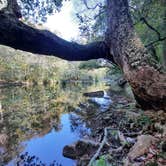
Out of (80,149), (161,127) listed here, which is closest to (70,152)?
(80,149)

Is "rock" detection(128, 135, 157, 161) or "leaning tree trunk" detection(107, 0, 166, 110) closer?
"rock" detection(128, 135, 157, 161)

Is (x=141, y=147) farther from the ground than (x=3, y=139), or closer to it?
farther from the ground

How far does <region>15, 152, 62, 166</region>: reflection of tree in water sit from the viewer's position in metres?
6.20

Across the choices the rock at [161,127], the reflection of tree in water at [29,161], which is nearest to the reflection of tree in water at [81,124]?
the reflection of tree in water at [29,161]

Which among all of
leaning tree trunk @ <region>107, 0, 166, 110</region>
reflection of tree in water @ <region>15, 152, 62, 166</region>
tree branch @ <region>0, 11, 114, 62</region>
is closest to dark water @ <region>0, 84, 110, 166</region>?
reflection of tree in water @ <region>15, 152, 62, 166</region>

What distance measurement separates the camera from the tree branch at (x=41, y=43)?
514 centimetres

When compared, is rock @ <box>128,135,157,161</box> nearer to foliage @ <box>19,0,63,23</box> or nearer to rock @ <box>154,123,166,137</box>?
rock @ <box>154,123,166,137</box>

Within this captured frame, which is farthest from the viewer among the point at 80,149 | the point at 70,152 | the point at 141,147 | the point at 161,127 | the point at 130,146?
the point at 70,152

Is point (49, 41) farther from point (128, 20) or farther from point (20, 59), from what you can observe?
point (20, 59)

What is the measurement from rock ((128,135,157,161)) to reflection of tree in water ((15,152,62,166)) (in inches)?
90.4

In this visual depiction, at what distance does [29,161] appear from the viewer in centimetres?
645

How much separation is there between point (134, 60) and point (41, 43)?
2.05 metres

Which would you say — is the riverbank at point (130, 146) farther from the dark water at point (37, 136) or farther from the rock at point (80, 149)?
the dark water at point (37, 136)

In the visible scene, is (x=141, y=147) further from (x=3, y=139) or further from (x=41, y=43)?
(x=3, y=139)
